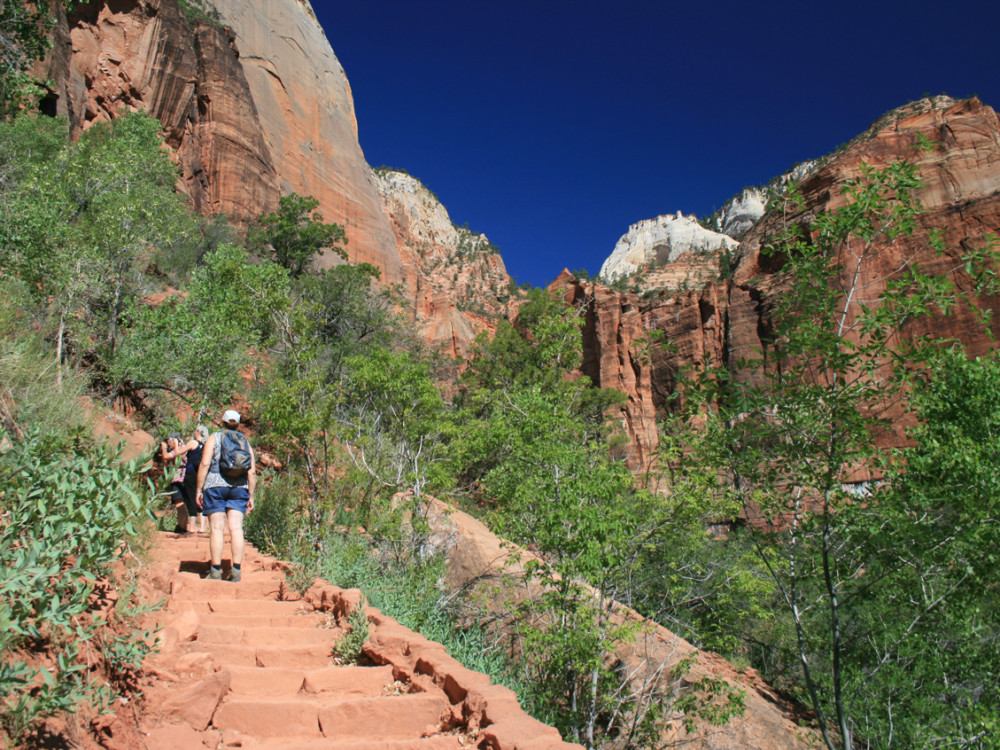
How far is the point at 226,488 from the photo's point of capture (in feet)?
16.6

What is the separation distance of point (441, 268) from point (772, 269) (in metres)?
39.6

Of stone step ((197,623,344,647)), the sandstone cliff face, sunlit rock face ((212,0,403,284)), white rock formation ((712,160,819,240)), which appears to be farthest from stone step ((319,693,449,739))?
white rock formation ((712,160,819,240))

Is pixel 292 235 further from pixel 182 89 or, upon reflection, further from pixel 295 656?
pixel 295 656

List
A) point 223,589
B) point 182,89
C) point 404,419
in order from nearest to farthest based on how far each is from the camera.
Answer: point 223,589 → point 404,419 → point 182,89

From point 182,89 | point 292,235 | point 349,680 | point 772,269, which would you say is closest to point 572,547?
point 349,680

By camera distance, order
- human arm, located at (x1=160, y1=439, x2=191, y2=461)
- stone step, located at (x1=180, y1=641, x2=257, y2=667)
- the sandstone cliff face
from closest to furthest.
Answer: stone step, located at (x1=180, y1=641, x2=257, y2=667) → human arm, located at (x1=160, y1=439, x2=191, y2=461) → the sandstone cliff face

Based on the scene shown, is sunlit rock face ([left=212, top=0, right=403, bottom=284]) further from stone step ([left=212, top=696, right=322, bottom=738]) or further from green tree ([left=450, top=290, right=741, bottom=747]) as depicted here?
stone step ([left=212, top=696, right=322, bottom=738])

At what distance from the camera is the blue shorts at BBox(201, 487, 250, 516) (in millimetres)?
4992

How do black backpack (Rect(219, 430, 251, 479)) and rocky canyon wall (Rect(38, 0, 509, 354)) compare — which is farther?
rocky canyon wall (Rect(38, 0, 509, 354))

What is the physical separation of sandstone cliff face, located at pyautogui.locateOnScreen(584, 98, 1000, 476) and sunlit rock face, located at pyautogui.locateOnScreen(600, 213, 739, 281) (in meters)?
48.1

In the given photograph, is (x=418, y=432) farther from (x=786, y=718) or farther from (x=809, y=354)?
(x=786, y=718)

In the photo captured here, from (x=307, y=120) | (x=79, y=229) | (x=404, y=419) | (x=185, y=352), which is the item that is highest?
(x=307, y=120)

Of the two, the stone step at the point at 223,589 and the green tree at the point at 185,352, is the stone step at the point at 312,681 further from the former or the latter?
the green tree at the point at 185,352

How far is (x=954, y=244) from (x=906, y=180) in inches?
1426
